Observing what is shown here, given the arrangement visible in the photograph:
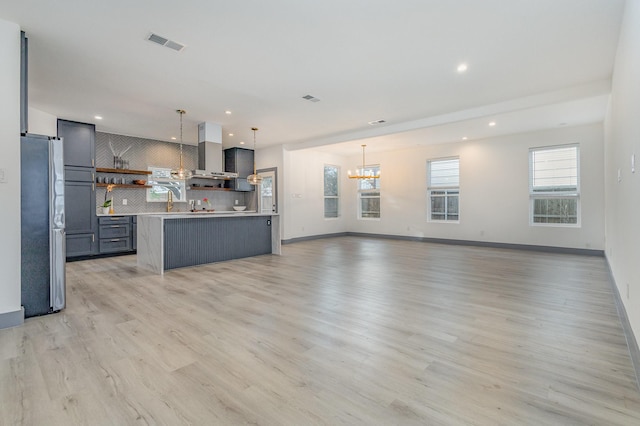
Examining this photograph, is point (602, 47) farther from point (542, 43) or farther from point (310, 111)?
point (310, 111)

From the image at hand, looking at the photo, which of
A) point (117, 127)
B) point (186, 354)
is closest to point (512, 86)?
point (186, 354)

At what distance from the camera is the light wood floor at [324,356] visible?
5.44 feet

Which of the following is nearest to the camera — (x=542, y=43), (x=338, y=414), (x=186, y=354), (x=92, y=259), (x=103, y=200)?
(x=338, y=414)

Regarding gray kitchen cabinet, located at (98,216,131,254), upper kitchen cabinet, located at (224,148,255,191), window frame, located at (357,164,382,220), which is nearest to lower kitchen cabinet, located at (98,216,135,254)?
gray kitchen cabinet, located at (98,216,131,254)

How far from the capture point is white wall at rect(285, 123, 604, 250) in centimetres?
673

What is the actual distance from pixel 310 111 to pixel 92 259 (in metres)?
5.36

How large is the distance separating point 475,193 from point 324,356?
741 cm

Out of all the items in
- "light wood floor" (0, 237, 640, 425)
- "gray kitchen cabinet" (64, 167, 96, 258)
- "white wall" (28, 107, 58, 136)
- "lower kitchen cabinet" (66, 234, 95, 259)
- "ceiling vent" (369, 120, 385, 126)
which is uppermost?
"ceiling vent" (369, 120, 385, 126)

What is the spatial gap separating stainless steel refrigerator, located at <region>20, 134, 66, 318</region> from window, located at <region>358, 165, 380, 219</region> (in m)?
8.37

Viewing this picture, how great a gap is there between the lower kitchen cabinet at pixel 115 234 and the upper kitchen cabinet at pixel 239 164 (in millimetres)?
3121

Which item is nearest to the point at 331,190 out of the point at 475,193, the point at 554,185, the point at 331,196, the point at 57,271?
the point at 331,196

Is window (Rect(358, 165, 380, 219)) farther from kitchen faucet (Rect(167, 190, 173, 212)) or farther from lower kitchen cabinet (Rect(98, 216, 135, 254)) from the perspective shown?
lower kitchen cabinet (Rect(98, 216, 135, 254))

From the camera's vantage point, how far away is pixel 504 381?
6.30 ft

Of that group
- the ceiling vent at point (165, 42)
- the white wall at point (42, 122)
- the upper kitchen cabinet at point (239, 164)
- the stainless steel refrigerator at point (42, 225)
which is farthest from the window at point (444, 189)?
the white wall at point (42, 122)
